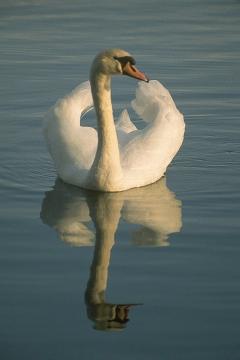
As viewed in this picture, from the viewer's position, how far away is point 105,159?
29.8ft

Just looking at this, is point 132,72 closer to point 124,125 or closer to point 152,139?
point 152,139

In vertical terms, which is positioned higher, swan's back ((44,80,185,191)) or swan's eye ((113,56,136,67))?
swan's eye ((113,56,136,67))

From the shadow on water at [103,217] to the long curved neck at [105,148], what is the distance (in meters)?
0.15

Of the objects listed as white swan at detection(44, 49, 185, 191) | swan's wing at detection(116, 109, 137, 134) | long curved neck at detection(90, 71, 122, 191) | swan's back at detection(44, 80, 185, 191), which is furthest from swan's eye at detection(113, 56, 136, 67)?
swan's wing at detection(116, 109, 137, 134)

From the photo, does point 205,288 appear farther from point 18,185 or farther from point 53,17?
point 53,17

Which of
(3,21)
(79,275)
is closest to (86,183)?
(79,275)

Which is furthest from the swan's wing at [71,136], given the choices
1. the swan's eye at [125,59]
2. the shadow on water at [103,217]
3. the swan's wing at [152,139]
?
the swan's eye at [125,59]

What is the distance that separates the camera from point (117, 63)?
870cm

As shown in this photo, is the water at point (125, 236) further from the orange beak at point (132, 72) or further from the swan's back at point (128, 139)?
the orange beak at point (132, 72)

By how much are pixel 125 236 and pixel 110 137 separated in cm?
143

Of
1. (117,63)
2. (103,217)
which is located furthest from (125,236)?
(117,63)

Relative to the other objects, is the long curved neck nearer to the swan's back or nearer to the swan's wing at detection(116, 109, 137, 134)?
the swan's back

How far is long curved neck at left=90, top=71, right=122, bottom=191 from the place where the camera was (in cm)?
909

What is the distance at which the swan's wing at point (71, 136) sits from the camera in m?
9.53
